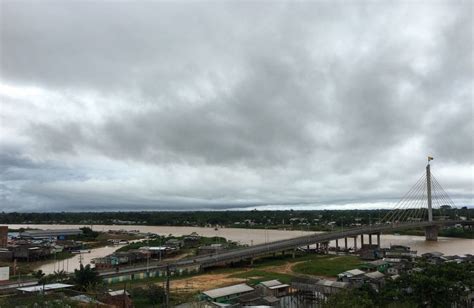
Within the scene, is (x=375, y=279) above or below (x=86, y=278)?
below

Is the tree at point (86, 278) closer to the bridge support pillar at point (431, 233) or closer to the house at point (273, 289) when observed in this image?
the house at point (273, 289)

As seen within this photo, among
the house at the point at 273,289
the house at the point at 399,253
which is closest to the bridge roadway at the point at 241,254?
the house at the point at 273,289

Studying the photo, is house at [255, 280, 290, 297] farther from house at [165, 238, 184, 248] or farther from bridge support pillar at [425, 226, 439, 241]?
bridge support pillar at [425, 226, 439, 241]

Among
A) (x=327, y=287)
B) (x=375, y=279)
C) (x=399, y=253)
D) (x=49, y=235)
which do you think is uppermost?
(x=375, y=279)

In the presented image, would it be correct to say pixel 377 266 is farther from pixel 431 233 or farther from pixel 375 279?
pixel 431 233

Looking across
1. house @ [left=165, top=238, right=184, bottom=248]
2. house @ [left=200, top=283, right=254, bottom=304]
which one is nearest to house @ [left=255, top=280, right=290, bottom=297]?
house @ [left=200, top=283, right=254, bottom=304]

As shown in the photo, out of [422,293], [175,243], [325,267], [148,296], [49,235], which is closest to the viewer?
[422,293]

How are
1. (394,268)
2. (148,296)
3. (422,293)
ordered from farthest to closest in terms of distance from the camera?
(394,268)
(148,296)
(422,293)

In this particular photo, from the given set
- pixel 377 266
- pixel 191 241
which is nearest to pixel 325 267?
pixel 377 266
